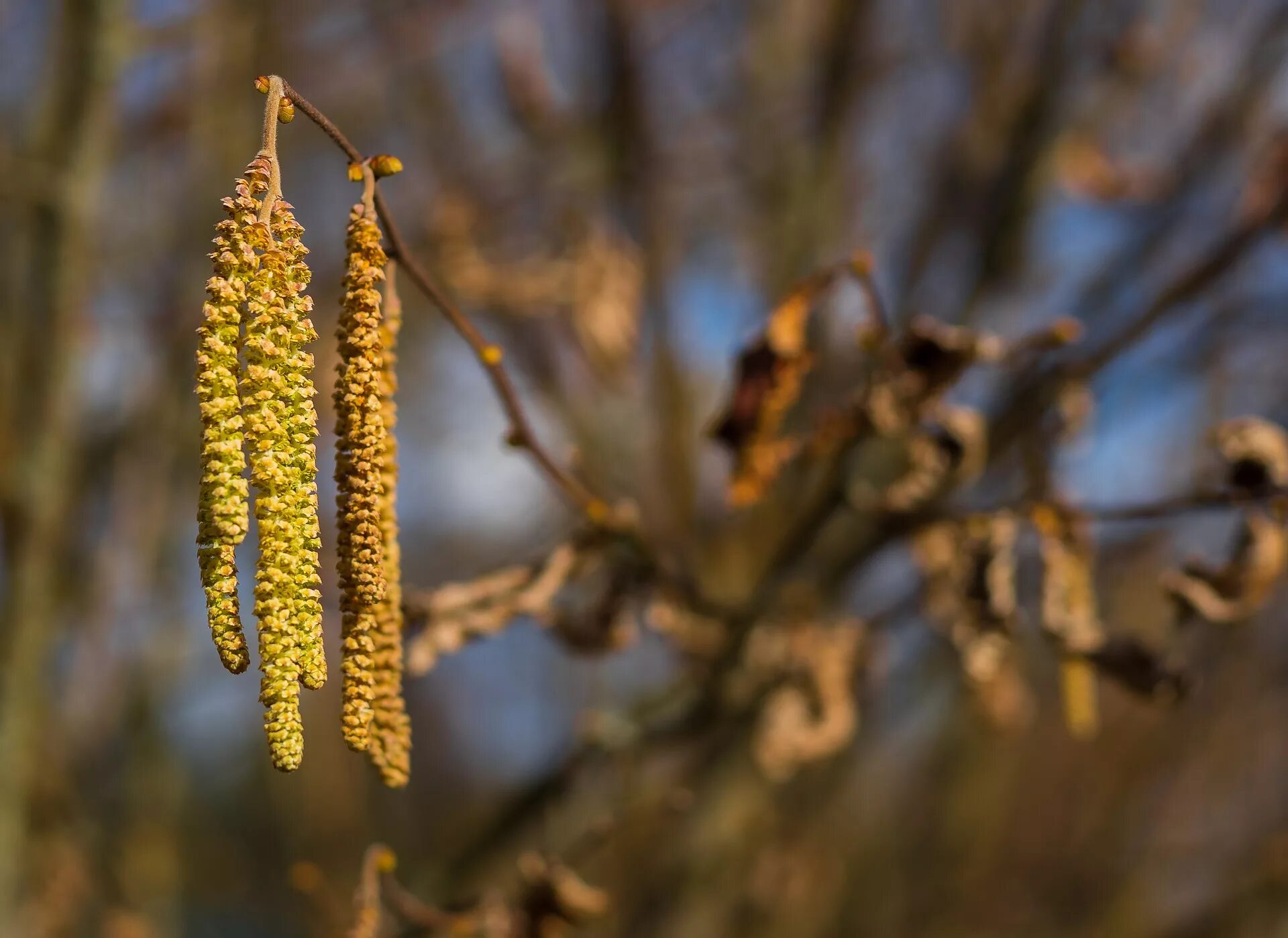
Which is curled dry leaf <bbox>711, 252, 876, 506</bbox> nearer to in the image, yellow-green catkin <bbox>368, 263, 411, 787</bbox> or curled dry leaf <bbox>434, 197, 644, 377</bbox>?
yellow-green catkin <bbox>368, 263, 411, 787</bbox>

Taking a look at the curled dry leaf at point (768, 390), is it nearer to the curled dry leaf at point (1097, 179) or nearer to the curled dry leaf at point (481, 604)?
the curled dry leaf at point (481, 604)

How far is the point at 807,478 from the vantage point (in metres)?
2.56

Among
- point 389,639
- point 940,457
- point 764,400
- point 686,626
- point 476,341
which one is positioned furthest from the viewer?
point 686,626

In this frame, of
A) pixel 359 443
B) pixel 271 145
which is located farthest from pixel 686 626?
pixel 271 145

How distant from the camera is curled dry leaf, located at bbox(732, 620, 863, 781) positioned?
6.07 ft

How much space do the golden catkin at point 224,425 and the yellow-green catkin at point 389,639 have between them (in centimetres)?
19

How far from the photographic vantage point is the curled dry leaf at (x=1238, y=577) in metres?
1.37

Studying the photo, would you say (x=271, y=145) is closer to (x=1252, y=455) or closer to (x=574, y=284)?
(x=1252, y=455)

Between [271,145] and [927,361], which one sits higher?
[927,361]

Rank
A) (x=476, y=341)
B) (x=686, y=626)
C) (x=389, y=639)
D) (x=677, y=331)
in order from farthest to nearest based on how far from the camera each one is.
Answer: (x=677, y=331), (x=686, y=626), (x=476, y=341), (x=389, y=639)

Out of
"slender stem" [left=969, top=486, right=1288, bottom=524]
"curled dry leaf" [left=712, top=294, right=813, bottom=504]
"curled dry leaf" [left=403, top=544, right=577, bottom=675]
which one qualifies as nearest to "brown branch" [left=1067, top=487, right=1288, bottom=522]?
"slender stem" [left=969, top=486, right=1288, bottom=524]

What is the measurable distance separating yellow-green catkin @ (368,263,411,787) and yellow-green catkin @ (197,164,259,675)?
0.64 feet

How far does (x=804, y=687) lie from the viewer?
1.89 metres

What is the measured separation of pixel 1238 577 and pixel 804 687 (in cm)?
73
